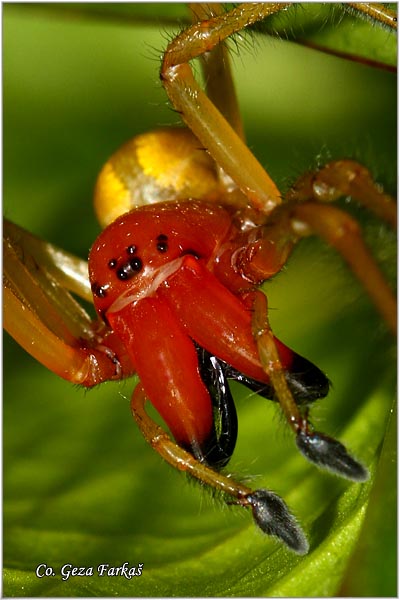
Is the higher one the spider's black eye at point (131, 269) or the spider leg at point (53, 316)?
the spider's black eye at point (131, 269)

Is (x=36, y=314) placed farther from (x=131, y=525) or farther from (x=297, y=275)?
(x=297, y=275)

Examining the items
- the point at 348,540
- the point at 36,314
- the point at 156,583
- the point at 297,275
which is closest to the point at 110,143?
the point at 297,275

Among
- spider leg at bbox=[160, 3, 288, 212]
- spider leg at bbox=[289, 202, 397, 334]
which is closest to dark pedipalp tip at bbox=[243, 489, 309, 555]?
spider leg at bbox=[289, 202, 397, 334]

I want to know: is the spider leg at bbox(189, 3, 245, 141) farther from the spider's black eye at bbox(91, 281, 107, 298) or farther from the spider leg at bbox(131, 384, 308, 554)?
the spider leg at bbox(131, 384, 308, 554)

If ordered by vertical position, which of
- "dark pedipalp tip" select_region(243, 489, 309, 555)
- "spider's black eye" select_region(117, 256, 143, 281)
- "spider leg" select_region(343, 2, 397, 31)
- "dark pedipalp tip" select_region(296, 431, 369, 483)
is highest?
"spider leg" select_region(343, 2, 397, 31)

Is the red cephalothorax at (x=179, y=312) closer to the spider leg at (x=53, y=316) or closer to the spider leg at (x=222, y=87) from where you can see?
the spider leg at (x=53, y=316)

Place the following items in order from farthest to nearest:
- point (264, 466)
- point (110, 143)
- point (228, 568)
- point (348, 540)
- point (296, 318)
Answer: point (110, 143), point (296, 318), point (264, 466), point (228, 568), point (348, 540)

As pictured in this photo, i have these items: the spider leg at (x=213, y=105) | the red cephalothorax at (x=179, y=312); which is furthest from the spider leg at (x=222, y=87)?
the red cephalothorax at (x=179, y=312)

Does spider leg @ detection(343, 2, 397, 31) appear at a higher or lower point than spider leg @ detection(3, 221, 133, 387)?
higher
